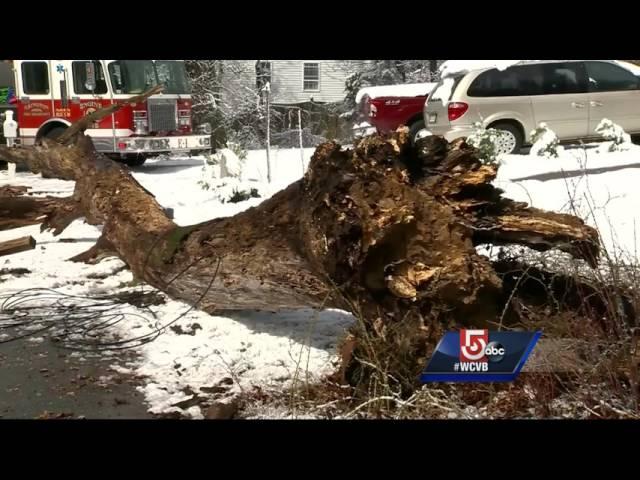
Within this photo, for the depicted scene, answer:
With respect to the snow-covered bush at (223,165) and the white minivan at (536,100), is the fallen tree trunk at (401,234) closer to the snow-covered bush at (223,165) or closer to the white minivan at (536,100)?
the white minivan at (536,100)

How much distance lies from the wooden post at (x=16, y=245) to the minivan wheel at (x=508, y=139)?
3982 millimetres

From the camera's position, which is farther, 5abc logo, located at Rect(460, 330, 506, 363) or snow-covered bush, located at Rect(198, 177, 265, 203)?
snow-covered bush, located at Rect(198, 177, 265, 203)

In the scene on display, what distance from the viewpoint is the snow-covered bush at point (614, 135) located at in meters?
3.18

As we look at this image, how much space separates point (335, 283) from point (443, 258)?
0.56 m

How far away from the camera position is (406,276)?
2916 mm

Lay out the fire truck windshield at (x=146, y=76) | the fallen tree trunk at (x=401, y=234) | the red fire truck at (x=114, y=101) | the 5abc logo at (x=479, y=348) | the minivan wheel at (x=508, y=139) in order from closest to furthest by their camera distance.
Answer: the 5abc logo at (x=479, y=348)
the fallen tree trunk at (x=401, y=234)
the minivan wheel at (x=508, y=139)
the fire truck windshield at (x=146, y=76)
the red fire truck at (x=114, y=101)

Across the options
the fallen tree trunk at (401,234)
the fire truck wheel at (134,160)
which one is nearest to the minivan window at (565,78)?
the fallen tree trunk at (401,234)

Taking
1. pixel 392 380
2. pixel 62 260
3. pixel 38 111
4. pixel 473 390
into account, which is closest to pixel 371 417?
pixel 392 380

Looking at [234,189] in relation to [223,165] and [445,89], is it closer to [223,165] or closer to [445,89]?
[223,165]

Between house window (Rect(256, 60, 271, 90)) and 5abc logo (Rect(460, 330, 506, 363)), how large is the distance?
5.07ft

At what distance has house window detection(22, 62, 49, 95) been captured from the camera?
14.0ft

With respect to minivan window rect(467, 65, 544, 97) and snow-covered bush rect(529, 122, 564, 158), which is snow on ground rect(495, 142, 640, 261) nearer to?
snow-covered bush rect(529, 122, 564, 158)

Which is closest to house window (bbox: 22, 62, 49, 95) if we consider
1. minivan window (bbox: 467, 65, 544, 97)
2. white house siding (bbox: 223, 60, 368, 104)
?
white house siding (bbox: 223, 60, 368, 104)

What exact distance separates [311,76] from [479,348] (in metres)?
1.49
